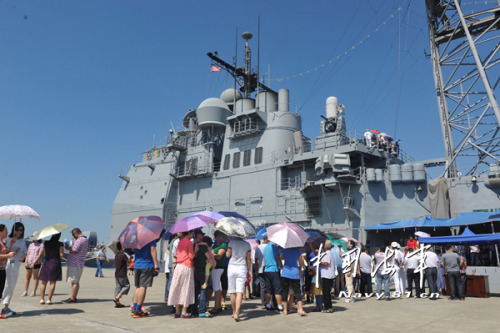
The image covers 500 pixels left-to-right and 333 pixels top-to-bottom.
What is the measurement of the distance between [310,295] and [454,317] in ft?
11.3

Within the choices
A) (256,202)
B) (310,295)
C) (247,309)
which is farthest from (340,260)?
(256,202)

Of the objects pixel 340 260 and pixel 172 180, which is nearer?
pixel 340 260

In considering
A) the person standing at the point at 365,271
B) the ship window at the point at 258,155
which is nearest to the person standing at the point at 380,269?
the person standing at the point at 365,271

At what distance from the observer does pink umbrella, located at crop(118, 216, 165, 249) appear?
258 inches

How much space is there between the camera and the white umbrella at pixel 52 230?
7523 millimetres

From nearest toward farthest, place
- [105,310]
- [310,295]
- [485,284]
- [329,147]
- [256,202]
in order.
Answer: [105,310] → [310,295] → [485,284] → [329,147] → [256,202]

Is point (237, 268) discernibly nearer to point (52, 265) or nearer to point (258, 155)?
point (52, 265)

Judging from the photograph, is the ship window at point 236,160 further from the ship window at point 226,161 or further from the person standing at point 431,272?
the person standing at point 431,272

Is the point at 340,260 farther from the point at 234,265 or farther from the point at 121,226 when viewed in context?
the point at 121,226

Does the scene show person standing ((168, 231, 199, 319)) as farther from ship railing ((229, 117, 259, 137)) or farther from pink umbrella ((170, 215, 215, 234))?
ship railing ((229, 117, 259, 137))

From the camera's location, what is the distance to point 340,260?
9.86m

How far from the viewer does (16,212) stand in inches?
278

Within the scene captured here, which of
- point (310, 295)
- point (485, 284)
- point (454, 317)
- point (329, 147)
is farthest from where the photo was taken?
point (329, 147)

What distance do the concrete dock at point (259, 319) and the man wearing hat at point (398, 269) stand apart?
195 cm
